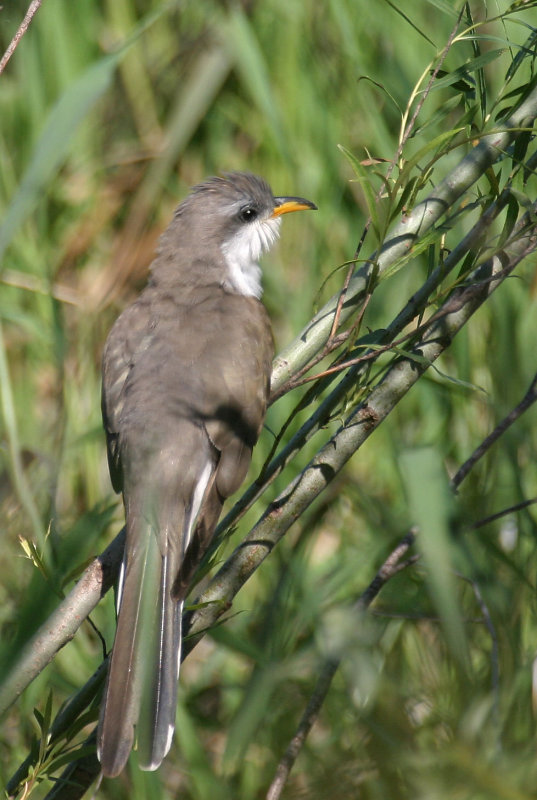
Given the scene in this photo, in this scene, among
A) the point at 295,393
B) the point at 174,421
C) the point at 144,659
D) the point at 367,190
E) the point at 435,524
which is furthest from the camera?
the point at 295,393

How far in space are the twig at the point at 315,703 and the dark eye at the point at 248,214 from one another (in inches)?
70.3

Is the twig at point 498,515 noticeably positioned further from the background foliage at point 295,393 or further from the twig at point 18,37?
the twig at point 18,37

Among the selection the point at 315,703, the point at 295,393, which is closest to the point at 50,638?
the point at 315,703

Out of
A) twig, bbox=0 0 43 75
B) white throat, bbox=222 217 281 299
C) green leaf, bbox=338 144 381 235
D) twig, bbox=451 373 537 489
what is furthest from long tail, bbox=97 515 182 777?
white throat, bbox=222 217 281 299

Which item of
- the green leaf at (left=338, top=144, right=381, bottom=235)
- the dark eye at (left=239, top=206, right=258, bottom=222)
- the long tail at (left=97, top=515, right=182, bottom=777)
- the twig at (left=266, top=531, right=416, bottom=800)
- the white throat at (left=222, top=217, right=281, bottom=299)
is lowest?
the twig at (left=266, top=531, right=416, bottom=800)

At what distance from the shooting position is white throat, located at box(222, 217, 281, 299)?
3.47 metres

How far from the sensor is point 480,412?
3.41 meters

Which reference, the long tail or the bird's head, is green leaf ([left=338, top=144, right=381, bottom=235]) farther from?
the bird's head

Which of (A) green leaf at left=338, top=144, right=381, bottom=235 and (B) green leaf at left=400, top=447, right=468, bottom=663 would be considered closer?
(B) green leaf at left=400, top=447, right=468, bottom=663

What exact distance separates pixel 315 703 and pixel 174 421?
0.95m

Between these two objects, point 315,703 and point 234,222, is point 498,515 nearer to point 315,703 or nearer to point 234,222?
point 315,703

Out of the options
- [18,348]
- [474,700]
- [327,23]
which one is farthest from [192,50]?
[474,700]

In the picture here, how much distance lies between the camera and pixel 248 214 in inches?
144

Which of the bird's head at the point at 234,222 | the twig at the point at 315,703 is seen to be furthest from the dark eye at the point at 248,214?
the twig at the point at 315,703
